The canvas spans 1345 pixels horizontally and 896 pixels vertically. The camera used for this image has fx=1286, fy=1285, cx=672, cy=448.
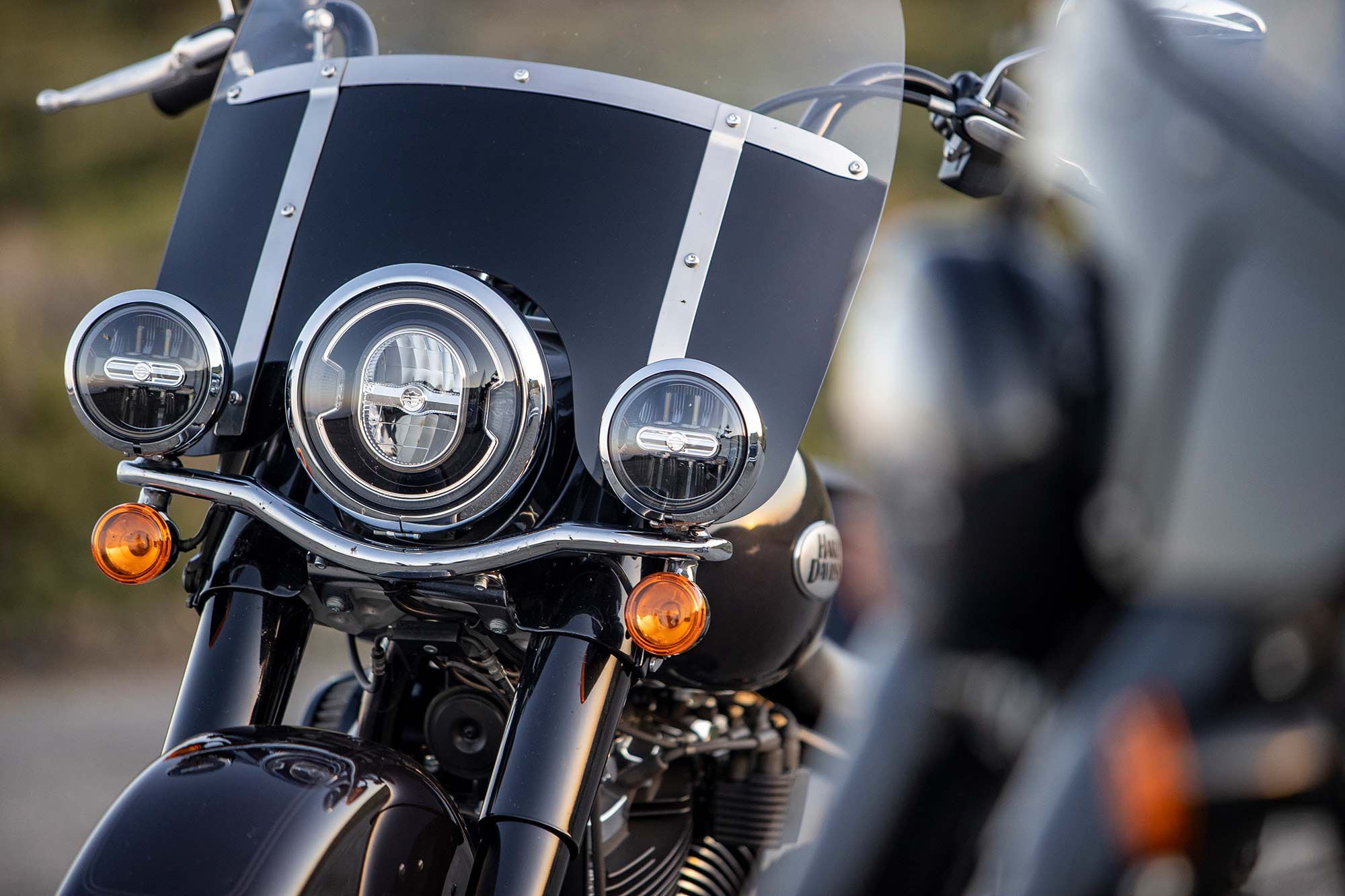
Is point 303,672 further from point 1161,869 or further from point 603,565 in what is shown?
point 1161,869

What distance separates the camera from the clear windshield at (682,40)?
1842 mm

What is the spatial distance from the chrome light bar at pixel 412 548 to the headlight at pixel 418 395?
0.16ft

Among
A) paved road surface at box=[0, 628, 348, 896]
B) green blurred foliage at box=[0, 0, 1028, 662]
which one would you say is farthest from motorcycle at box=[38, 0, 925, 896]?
green blurred foliage at box=[0, 0, 1028, 662]

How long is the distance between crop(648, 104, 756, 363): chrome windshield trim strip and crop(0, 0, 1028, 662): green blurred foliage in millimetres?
5033

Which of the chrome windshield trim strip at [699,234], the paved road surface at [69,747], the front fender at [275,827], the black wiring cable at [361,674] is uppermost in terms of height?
the chrome windshield trim strip at [699,234]

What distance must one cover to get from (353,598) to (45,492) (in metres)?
5.30

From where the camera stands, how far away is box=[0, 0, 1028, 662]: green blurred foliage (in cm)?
614

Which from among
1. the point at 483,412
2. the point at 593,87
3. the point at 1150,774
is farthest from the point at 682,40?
the point at 1150,774

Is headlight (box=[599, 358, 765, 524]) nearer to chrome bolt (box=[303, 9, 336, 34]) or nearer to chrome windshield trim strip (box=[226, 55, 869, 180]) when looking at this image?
chrome windshield trim strip (box=[226, 55, 869, 180])

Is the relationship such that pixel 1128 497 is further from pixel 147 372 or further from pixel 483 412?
pixel 147 372

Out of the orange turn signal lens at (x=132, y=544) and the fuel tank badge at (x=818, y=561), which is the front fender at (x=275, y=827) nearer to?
the orange turn signal lens at (x=132, y=544)

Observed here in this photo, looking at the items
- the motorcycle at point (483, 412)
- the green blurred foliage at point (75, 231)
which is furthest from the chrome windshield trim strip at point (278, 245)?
the green blurred foliage at point (75, 231)

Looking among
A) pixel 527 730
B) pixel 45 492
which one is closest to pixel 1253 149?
pixel 527 730

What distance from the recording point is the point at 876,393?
3.55 feet
